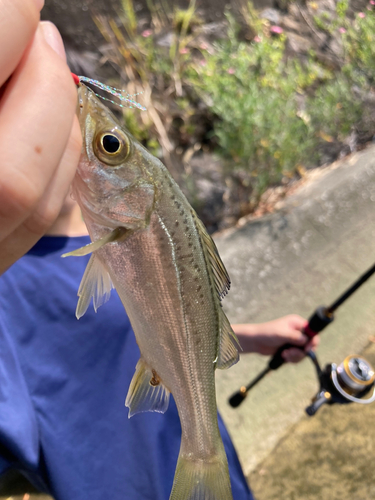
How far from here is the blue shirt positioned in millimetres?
1094

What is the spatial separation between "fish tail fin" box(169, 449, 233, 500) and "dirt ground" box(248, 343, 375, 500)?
51.4 inches

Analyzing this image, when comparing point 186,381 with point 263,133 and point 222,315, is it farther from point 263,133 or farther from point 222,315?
point 263,133

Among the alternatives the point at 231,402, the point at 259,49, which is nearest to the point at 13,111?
the point at 231,402

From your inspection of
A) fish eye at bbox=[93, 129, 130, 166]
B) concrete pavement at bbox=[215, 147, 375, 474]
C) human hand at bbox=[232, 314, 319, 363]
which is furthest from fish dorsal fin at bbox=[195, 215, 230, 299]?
concrete pavement at bbox=[215, 147, 375, 474]

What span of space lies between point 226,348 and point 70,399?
2.13 feet

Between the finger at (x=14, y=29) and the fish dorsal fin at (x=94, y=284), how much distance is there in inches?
17.9

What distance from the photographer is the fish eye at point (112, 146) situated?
2.58 ft

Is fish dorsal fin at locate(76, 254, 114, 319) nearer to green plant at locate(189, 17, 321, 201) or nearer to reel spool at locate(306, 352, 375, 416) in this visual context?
reel spool at locate(306, 352, 375, 416)

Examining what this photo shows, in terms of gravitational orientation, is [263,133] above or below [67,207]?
above

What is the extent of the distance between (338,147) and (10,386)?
154 inches

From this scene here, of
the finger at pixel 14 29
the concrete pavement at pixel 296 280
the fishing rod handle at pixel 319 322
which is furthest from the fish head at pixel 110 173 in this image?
the concrete pavement at pixel 296 280

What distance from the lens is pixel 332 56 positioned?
4191mm

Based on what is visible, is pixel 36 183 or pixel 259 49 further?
pixel 259 49

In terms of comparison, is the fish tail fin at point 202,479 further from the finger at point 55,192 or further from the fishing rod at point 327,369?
the fishing rod at point 327,369
